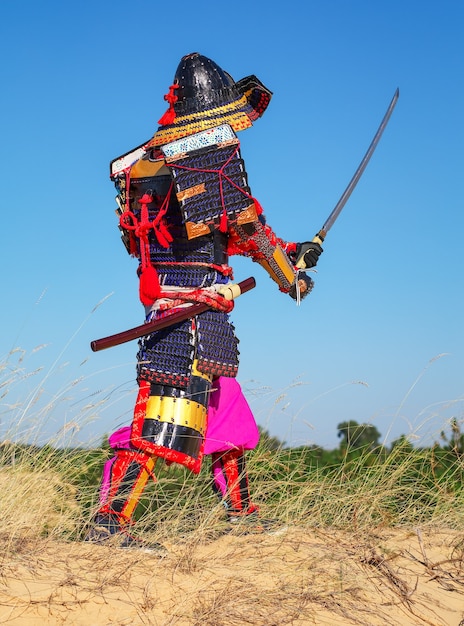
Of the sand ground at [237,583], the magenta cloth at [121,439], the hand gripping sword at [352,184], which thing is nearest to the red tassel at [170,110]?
the hand gripping sword at [352,184]

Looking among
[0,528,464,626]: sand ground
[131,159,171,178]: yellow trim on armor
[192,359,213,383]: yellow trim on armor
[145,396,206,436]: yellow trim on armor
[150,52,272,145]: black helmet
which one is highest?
[150,52,272,145]: black helmet

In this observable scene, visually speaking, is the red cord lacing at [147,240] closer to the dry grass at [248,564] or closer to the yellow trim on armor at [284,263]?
the yellow trim on armor at [284,263]

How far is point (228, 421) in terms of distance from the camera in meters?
4.16

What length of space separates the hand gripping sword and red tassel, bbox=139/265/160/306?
0.93 metres

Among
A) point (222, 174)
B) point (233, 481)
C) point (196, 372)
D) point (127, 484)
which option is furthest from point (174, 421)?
point (222, 174)

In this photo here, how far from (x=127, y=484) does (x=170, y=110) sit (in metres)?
1.89

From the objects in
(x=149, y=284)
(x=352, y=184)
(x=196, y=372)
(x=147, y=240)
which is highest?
(x=352, y=184)

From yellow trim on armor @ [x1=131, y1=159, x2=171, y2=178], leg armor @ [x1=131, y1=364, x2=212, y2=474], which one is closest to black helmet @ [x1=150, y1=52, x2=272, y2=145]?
yellow trim on armor @ [x1=131, y1=159, x2=171, y2=178]

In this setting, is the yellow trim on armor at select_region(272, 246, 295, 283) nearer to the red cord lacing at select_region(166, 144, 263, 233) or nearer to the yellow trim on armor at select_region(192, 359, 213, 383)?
the red cord lacing at select_region(166, 144, 263, 233)

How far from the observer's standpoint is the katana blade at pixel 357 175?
15.8ft

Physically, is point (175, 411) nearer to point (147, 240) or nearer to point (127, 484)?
point (127, 484)

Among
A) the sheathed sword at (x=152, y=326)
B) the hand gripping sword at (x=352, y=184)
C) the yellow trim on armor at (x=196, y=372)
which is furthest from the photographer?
the hand gripping sword at (x=352, y=184)

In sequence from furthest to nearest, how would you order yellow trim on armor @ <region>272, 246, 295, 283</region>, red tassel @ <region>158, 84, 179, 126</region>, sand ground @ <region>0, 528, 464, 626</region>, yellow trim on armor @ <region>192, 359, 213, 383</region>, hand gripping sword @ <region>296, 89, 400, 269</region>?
hand gripping sword @ <region>296, 89, 400, 269</region> < yellow trim on armor @ <region>272, 246, 295, 283</region> < red tassel @ <region>158, 84, 179, 126</region> < yellow trim on armor @ <region>192, 359, 213, 383</region> < sand ground @ <region>0, 528, 464, 626</region>

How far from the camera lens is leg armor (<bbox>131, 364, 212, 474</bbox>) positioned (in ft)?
12.2
